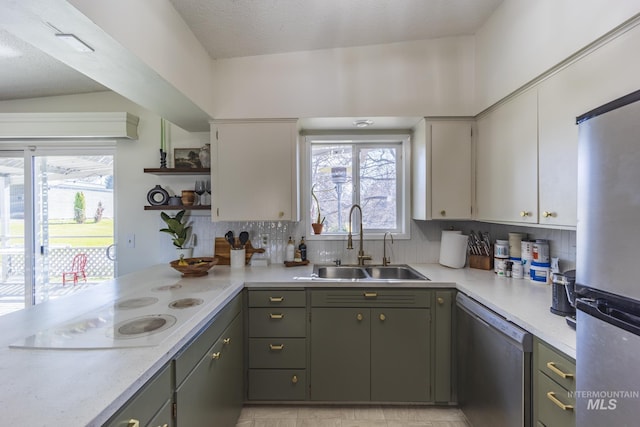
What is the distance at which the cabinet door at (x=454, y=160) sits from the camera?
2.36m

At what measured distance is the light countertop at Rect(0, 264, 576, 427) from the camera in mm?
746

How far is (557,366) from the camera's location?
117cm

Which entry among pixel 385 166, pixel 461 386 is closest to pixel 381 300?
pixel 461 386

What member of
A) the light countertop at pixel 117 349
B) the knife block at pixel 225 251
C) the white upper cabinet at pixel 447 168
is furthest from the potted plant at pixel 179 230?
the white upper cabinet at pixel 447 168

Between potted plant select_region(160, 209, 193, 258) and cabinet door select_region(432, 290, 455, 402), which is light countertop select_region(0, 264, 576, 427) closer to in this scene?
cabinet door select_region(432, 290, 455, 402)

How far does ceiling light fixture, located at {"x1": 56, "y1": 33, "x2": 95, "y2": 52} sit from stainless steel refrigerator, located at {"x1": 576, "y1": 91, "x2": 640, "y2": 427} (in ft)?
6.26

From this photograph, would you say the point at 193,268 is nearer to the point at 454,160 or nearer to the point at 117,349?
the point at 117,349

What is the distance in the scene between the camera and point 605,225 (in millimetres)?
807

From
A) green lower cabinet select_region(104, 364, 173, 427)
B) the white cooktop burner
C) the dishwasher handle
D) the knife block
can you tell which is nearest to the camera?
green lower cabinet select_region(104, 364, 173, 427)

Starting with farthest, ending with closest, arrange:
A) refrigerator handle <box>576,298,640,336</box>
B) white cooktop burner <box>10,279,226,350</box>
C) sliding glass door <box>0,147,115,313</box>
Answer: sliding glass door <box>0,147,115,313</box>, white cooktop burner <box>10,279,226,350</box>, refrigerator handle <box>576,298,640,336</box>

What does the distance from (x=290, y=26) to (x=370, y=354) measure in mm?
2323

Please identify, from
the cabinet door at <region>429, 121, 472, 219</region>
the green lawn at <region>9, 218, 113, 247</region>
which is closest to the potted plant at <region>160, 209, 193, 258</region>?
the green lawn at <region>9, 218, 113, 247</region>

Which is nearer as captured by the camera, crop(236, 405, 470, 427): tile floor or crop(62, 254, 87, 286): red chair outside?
crop(236, 405, 470, 427): tile floor

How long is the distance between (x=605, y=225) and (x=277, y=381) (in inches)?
79.9
